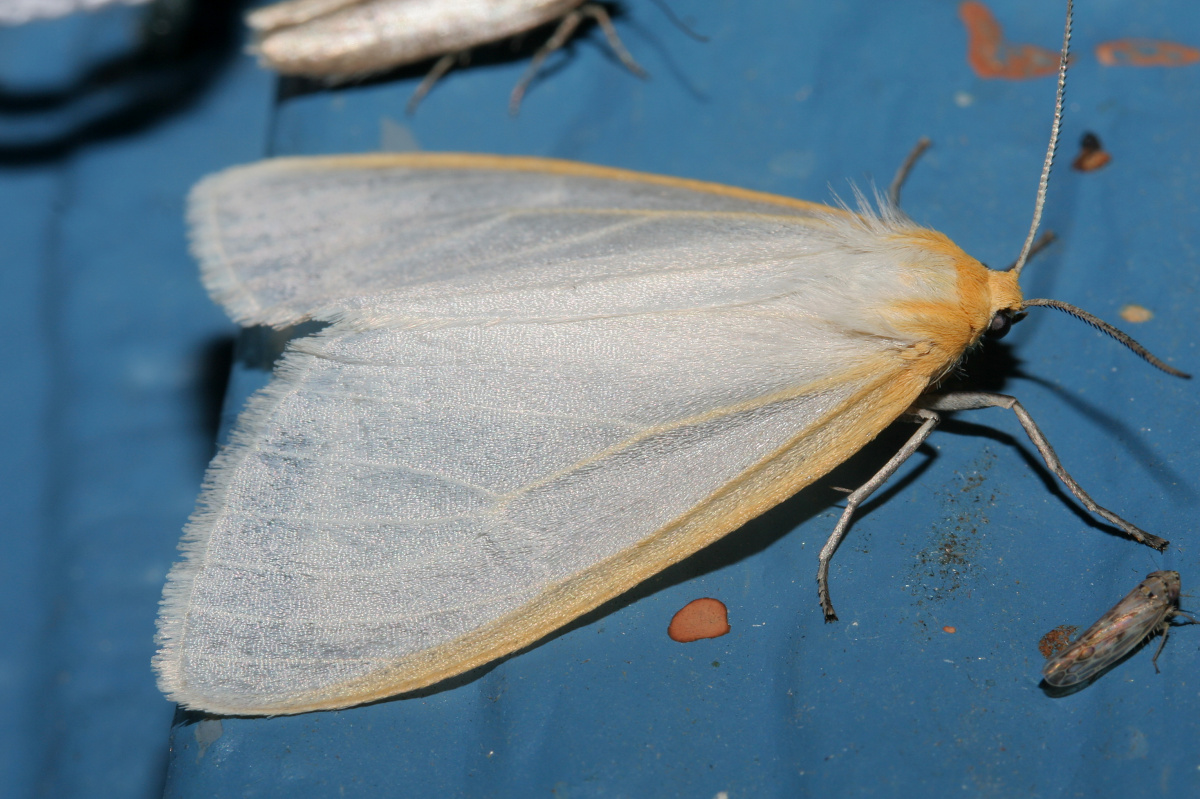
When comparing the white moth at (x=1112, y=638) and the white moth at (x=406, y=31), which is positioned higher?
the white moth at (x=406, y=31)

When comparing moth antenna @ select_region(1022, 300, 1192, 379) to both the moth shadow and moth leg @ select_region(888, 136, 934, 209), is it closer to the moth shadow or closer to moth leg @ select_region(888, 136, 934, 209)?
moth leg @ select_region(888, 136, 934, 209)

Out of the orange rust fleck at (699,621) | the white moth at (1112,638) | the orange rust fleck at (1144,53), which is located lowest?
the orange rust fleck at (699,621)

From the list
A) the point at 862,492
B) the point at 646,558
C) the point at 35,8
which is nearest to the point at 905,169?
the point at 862,492

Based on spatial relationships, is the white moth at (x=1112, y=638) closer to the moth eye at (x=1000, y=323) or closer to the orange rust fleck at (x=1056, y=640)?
the orange rust fleck at (x=1056, y=640)

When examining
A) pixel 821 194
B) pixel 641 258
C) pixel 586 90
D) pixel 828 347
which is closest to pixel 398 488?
pixel 641 258

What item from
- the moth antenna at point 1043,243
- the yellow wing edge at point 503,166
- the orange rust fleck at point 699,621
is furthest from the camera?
the moth antenna at point 1043,243

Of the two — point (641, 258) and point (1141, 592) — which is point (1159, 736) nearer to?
point (1141, 592)

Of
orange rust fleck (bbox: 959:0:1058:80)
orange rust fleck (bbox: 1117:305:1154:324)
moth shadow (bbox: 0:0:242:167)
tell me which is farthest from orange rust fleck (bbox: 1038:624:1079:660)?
moth shadow (bbox: 0:0:242:167)

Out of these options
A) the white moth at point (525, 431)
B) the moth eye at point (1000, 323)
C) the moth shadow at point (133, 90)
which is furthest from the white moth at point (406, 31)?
the moth eye at point (1000, 323)
